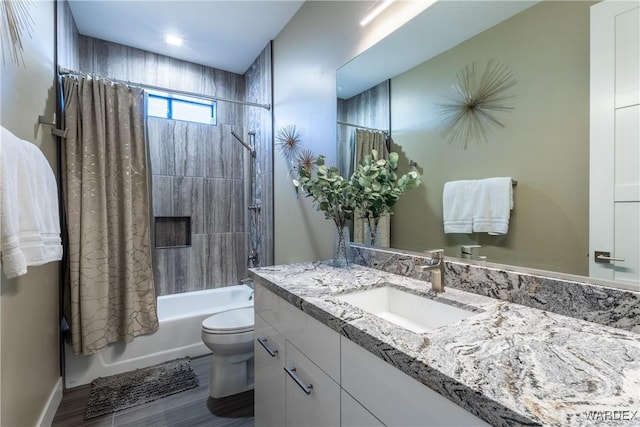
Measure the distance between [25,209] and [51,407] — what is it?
1378mm

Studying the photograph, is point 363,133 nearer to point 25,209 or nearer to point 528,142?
point 528,142

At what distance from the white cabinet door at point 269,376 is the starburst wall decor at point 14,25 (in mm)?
1538

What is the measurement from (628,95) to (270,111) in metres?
2.40

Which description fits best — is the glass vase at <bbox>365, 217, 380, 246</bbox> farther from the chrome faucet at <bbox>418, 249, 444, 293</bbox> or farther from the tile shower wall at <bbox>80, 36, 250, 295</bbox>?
the tile shower wall at <bbox>80, 36, 250, 295</bbox>

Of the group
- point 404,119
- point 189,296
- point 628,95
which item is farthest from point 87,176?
point 628,95

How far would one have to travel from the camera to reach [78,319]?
2.00 m

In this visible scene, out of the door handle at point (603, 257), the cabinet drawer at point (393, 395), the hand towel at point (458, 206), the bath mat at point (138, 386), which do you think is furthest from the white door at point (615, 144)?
the bath mat at point (138, 386)

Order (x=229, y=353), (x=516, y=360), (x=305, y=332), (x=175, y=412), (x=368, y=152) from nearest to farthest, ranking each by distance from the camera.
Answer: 1. (x=516, y=360)
2. (x=305, y=332)
3. (x=368, y=152)
4. (x=175, y=412)
5. (x=229, y=353)

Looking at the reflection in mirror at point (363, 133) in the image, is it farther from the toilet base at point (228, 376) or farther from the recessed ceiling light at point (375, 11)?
the toilet base at point (228, 376)

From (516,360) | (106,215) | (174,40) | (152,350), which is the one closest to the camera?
(516,360)

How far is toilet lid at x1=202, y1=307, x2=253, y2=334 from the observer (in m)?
1.88

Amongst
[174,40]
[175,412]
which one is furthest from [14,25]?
[175,412]

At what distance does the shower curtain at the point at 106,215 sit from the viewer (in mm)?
2008

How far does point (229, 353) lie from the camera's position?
1.90 m
